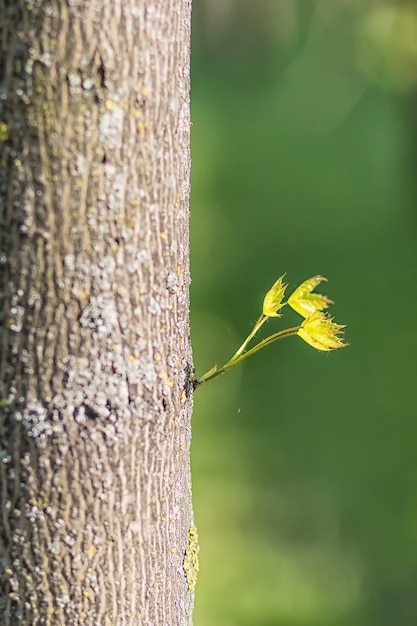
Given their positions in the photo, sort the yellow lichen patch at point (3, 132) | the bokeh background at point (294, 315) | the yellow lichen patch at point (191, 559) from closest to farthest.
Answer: the yellow lichen patch at point (3, 132), the yellow lichen patch at point (191, 559), the bokeh background at point (294, 315)

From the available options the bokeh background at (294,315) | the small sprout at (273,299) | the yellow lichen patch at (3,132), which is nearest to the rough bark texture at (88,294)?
the yellow lichen patch at (3,132)

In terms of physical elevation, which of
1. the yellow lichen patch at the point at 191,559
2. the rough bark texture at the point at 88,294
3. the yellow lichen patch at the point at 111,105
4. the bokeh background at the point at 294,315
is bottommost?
the yellow lichen patch at the point at 191,559

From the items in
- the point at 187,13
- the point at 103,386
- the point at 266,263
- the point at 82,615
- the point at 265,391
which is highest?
the point at 266,263

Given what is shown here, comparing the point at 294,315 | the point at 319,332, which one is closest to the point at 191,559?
the point at 319,332

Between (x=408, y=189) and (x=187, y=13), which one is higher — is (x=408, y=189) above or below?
above

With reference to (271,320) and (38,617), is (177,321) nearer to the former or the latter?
(38,617)

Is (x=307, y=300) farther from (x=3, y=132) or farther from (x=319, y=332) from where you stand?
(x=3, y=132)

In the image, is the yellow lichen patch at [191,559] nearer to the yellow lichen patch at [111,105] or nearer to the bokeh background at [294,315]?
the yellow lichen patch at [111,105]

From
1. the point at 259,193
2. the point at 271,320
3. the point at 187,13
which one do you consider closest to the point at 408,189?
the point at 259,193
